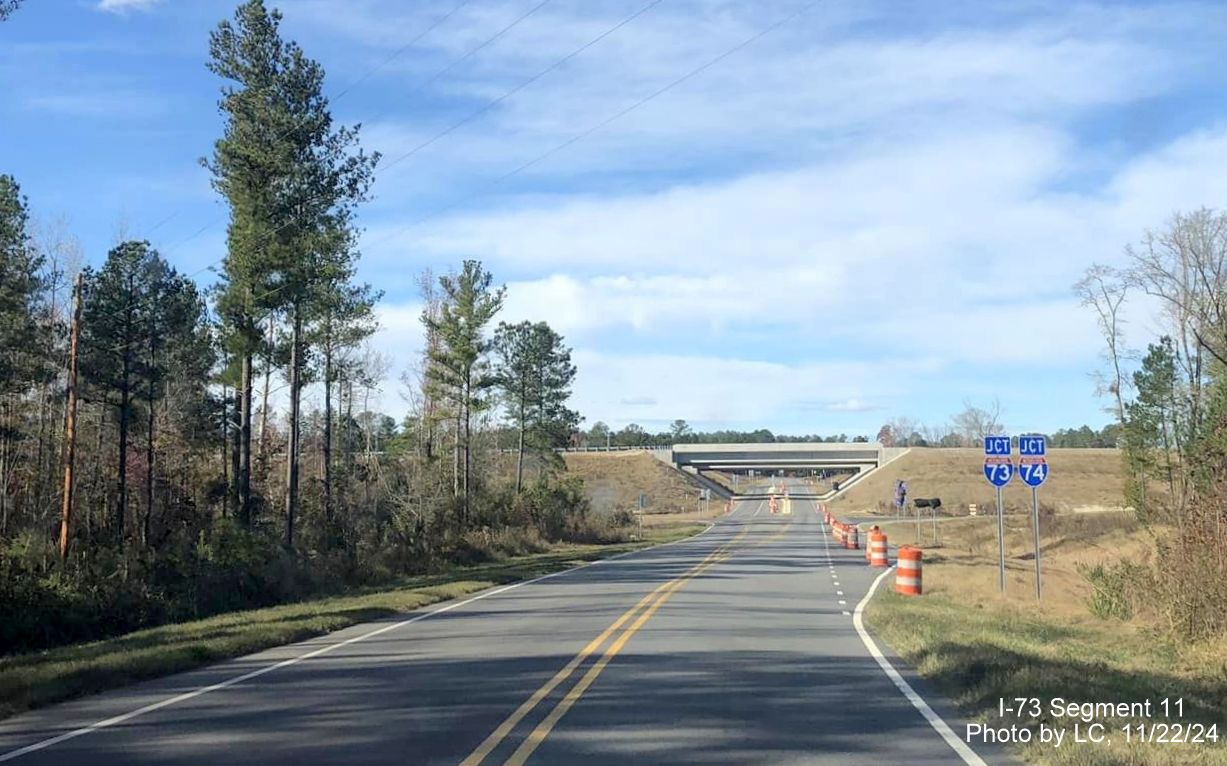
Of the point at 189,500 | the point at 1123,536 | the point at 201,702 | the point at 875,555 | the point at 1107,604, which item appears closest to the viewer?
the point at 201,702

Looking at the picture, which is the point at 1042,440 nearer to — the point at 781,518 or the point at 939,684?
the point at 939,684

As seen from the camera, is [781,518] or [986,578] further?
[781,518]

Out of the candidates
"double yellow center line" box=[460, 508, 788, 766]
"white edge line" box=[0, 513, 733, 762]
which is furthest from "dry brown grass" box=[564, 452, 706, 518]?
"double yellow center line" box=[460, 508, 788, 766]

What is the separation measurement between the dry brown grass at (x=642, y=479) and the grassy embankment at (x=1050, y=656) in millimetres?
91073

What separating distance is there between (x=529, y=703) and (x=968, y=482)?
114m

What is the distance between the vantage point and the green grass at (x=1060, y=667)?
26.8 ft

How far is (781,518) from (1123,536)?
52.7 metres

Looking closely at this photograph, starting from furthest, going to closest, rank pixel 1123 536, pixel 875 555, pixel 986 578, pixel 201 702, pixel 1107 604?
pixel 1123 536
pixel 875 555
pixel 986 578
pixel 1107 604
pixel 201 702

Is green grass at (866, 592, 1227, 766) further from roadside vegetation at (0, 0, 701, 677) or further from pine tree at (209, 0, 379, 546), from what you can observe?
pine tree at (209, 0, 379, 546)

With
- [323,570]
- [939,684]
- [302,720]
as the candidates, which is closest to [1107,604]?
[939,684]

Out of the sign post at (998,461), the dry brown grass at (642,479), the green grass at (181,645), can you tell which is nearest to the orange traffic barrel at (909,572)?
the sign post at (998,461)

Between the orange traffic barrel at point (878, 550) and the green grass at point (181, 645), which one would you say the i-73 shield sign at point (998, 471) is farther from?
the orange traffic barrel at point (878, 550)

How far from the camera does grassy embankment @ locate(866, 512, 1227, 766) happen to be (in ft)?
28.0

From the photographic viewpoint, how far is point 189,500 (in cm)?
4112
